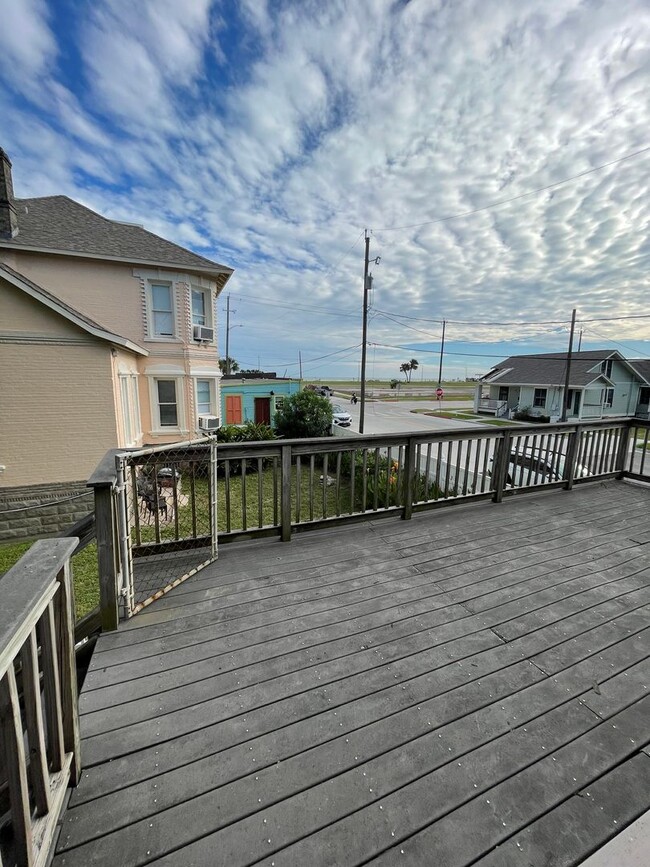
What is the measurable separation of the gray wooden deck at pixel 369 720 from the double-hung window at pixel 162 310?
31.6ft

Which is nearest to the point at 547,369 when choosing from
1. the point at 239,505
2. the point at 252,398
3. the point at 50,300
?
the point at 252,398

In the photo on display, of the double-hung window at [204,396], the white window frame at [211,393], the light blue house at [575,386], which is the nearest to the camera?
the white window frame at [211,393]

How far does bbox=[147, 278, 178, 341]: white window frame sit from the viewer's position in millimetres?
10316

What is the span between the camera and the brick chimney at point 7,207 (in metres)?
8.38

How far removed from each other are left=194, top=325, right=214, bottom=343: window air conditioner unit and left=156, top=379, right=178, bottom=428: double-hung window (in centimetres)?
154

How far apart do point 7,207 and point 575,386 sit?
1105 inches

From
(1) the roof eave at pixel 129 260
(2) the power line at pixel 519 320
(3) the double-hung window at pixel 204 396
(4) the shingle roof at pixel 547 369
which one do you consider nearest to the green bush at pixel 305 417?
(3) the double-hung window at pixel 204 396

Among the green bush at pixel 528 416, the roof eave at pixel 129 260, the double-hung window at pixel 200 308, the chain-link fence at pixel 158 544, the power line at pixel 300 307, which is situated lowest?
the green bush at pixel 528 416

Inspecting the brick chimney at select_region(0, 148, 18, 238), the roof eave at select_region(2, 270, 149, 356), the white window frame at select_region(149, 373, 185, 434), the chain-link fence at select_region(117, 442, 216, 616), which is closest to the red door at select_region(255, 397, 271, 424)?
the white window frame at select_region(149, 373, 185, 434)

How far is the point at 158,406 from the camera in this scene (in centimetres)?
1097

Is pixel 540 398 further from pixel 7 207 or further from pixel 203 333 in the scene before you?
pixel 7 207

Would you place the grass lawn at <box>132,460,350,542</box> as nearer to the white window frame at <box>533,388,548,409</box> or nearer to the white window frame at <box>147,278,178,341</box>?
the white window frame at <box>147,278,178,341</box>

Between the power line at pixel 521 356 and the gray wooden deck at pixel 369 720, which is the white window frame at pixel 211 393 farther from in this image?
the power line at pixel 521 356

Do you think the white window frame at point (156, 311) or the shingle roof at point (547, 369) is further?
the shingle roof at point (547, 369)
